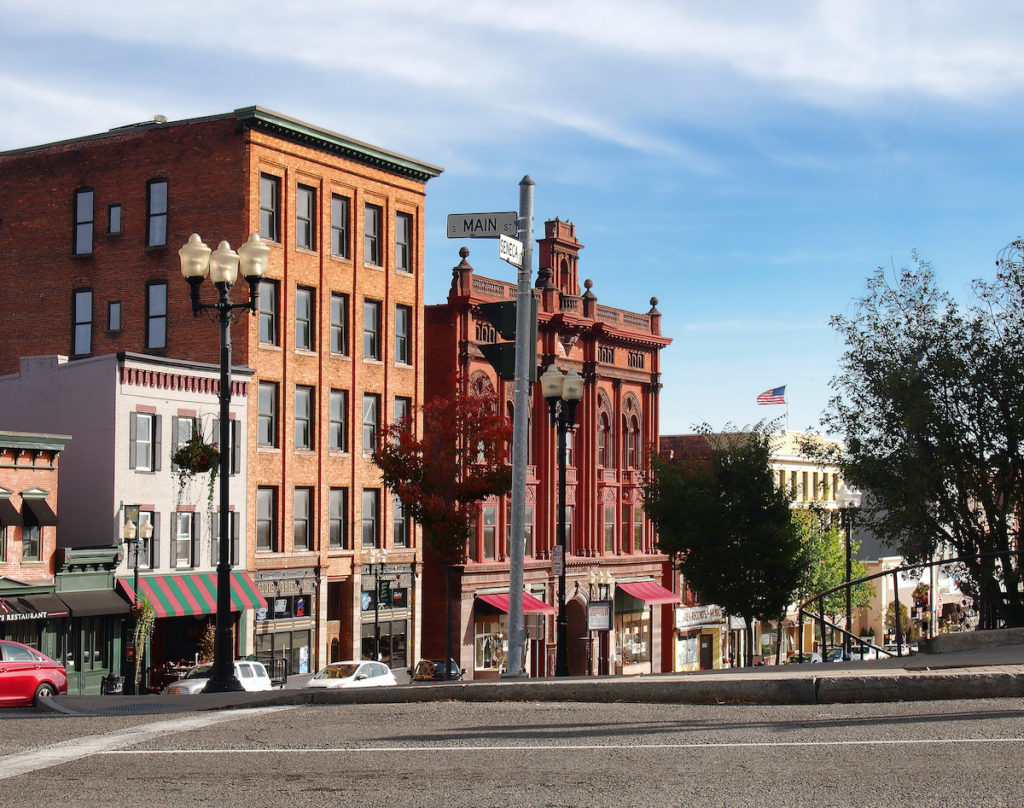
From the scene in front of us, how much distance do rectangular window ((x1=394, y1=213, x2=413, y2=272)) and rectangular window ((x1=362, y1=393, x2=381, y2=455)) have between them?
5421 millimetres

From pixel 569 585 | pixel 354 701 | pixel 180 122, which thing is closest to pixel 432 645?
pixel 569 585

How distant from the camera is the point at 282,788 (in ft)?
32.4

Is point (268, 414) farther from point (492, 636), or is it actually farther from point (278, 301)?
point (492, 636)

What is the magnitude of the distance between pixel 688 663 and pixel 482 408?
123 feet

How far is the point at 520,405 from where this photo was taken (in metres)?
18.9

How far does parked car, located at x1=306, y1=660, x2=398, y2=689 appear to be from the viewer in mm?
34244

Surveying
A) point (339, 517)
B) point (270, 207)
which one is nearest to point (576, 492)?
point (339, 517)

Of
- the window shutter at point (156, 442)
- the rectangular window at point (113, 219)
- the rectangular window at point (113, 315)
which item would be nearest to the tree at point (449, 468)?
the window shutter at point (156, 442)

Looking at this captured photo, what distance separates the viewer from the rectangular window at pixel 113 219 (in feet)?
166

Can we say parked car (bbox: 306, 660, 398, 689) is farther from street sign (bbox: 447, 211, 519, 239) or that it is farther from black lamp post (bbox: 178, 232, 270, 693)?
street sign (bbox: 447, 211, 519, 239)

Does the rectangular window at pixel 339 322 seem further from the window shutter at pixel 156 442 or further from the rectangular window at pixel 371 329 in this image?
the window shutter at pixel 156 442

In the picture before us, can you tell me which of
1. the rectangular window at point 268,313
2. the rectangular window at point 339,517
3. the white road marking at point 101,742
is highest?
the rectangular window at point 268,313

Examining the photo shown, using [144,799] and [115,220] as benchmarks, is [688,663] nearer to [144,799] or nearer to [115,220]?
[115,220]

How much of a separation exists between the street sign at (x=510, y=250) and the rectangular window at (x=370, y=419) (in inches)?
1377
